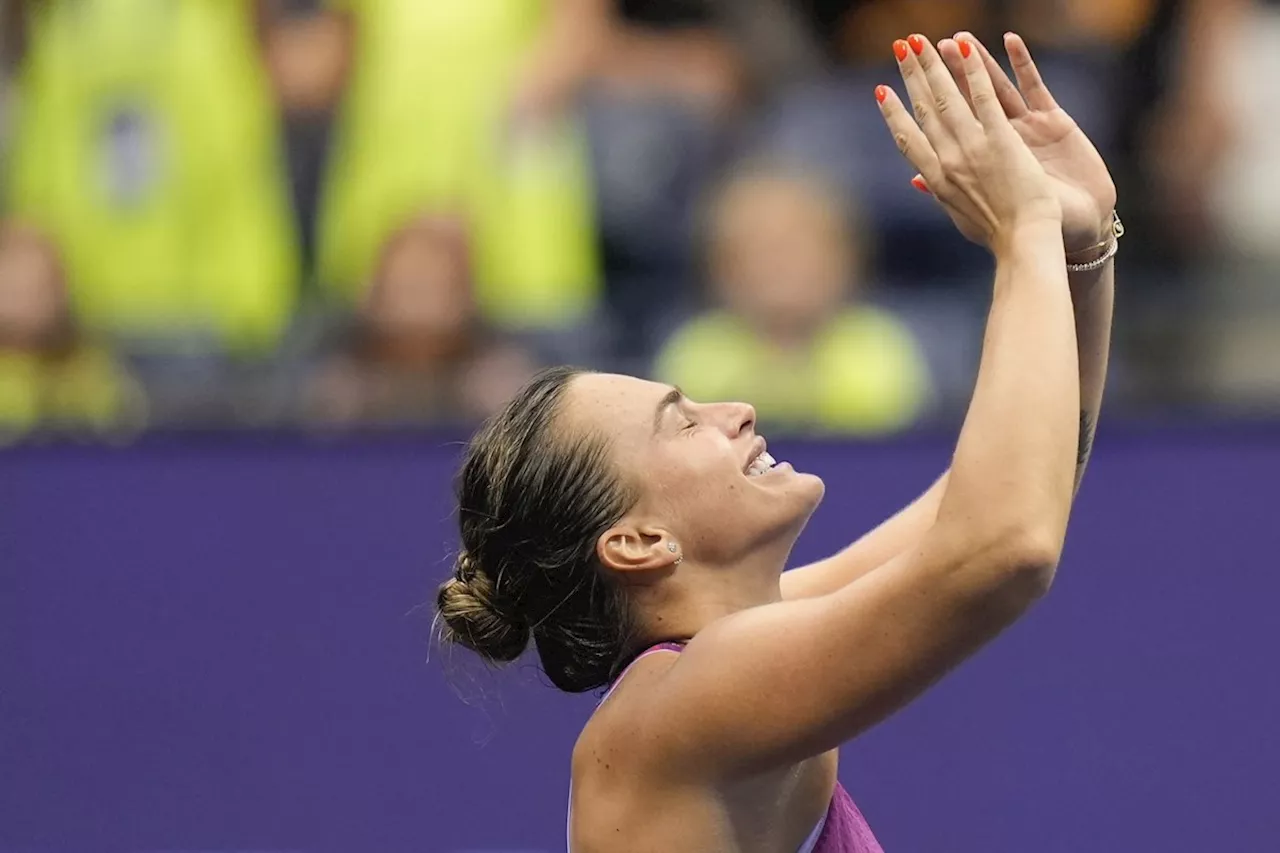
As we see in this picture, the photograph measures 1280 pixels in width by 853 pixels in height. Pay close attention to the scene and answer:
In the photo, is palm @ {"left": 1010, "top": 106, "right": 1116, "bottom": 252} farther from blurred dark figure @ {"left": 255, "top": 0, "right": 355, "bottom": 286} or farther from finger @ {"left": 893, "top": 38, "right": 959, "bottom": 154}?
blurred dark figure @ {"left": 255, "top": 0, "right": 355, "bottom": 286}

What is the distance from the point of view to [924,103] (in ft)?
6.92

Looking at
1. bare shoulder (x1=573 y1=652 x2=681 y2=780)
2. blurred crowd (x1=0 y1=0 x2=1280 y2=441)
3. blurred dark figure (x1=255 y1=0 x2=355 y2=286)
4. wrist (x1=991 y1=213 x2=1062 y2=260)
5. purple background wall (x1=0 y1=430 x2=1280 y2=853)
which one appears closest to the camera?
wrist (x1=991 y1=213 x2=1062 y2=260)

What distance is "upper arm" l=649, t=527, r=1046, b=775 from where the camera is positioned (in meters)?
1.95

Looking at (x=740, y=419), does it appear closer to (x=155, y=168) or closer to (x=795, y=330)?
(x=795, y=330)

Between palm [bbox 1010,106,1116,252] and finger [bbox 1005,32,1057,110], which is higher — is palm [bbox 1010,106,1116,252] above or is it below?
below

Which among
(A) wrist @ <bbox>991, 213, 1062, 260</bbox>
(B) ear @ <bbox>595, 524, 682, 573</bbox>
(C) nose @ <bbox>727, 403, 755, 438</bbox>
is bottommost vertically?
(B) ear @ <bbox>595, 524, 682, 573</bbox>

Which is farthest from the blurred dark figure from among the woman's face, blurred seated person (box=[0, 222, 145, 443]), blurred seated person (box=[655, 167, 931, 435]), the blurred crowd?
the woman's face

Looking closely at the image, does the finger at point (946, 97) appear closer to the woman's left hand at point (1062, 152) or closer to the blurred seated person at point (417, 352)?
the woman's left hand at point (1062, 152)

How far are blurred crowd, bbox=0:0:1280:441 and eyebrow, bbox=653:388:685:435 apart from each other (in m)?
2.31

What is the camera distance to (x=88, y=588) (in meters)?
4.58

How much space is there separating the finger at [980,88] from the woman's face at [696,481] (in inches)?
20.5

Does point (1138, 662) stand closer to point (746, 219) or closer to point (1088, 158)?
point (746, 219)

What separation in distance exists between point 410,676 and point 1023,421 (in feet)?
9.31

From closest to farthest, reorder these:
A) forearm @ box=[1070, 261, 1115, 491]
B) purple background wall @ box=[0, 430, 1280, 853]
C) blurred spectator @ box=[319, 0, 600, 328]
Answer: forearm @ box=[1070, 261, 1115, 491] < purple background wall @ box=[0, 430, 1280, 853] < blurred spectator @ box=[319, 0, 600, 328]
